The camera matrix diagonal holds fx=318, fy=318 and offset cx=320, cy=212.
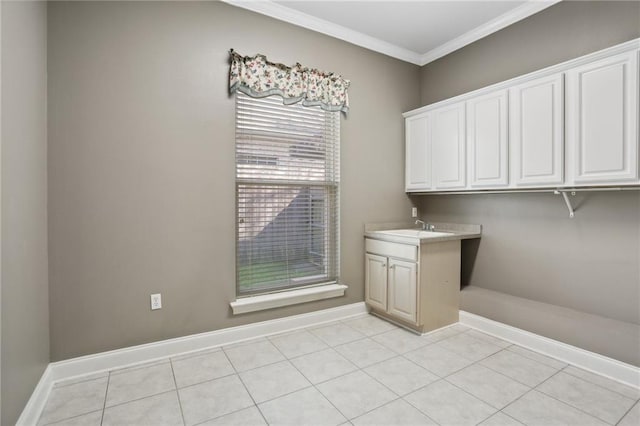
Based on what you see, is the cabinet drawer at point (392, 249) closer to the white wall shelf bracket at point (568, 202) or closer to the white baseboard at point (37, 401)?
the white wall shelf bracket at point (568, 202)

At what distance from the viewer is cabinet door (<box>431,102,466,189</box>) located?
3.06 m

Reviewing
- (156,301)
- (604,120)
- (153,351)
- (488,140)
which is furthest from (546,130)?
(153,351)

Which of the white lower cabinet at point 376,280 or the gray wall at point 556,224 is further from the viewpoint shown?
the white lower cabinet at point 376,280

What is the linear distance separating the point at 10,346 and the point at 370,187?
2945 mm

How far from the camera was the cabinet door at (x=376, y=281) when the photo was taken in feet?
10.4

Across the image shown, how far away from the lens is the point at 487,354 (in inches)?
99.0

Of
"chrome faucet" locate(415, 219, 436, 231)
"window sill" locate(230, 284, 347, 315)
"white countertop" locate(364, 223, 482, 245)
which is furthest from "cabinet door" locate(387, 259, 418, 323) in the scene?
"chrome faucet" locate(415, 219, 436, 231)

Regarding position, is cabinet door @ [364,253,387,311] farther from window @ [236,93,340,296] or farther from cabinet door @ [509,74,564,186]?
cabinet door @ [509,74,564,186]

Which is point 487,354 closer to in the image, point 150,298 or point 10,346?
point 150,298

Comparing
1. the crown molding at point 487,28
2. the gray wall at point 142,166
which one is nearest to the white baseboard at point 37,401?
the gray wall at point 142,166

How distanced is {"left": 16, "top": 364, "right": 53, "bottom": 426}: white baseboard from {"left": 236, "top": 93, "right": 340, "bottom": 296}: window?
1.32 meters

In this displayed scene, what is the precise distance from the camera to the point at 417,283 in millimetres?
2838

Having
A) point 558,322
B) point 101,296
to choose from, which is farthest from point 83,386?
point 558,322

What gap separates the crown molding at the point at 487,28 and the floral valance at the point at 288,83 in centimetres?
117
